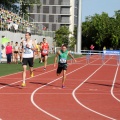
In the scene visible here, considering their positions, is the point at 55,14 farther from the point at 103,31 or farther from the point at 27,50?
the point at 27,50

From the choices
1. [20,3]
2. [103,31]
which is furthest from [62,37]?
[20,3]

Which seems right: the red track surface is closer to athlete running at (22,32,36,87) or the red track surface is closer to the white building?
athlete running at (22,32,36,87)

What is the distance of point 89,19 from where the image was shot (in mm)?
99812

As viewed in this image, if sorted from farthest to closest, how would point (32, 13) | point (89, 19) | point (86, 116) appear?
point (32, 13), point (89, 19), point (86, 116)

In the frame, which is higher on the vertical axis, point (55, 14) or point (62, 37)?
point (55, 14)

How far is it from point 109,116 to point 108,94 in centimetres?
440

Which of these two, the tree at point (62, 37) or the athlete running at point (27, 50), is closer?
the athlete running at point (27, 50)

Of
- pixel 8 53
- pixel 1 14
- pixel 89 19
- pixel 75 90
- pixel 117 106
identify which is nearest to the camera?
pixel 117 106

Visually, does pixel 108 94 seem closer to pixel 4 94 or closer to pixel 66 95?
pixel 66 95

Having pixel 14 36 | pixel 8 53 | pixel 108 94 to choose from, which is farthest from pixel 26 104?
pixel 14 36

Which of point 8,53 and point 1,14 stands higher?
point 1,14

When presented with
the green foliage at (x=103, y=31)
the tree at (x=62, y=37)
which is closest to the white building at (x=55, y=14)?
the green foliage at (x=103, y=31)

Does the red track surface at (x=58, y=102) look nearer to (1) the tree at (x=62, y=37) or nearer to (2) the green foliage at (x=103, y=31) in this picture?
(1) the tree at (x=62, y=37)

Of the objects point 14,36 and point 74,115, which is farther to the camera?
point 14,36
